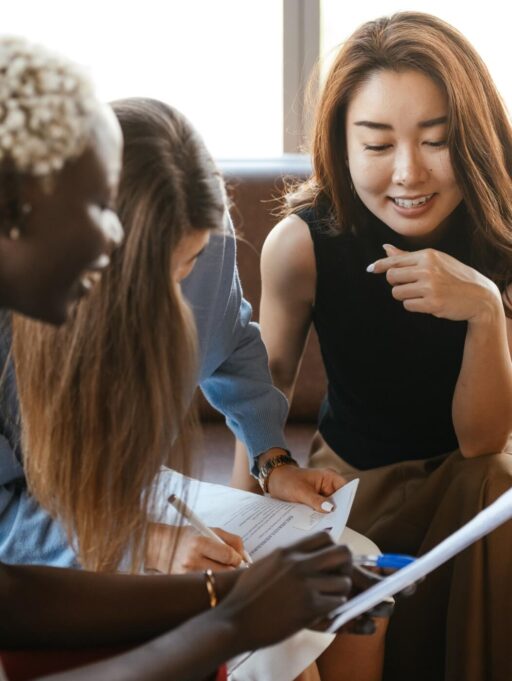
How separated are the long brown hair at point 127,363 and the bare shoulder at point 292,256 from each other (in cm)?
66

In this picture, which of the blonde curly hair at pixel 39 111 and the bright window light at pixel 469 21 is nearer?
→ the blonde curly hair at pixel 39 111

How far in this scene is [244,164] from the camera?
2.41m

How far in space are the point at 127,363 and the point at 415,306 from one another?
63 cm

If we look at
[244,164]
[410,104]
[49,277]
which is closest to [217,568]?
[49,277]

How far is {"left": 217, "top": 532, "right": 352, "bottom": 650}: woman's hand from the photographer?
0.91m

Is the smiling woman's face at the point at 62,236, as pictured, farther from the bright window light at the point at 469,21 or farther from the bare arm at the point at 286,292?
the bright window light at the point at 469,21

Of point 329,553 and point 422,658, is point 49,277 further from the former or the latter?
point 422,658

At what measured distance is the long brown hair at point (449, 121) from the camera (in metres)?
1.65

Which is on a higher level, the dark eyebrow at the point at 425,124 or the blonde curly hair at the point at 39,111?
the blonde curly hair at the point at 39,111

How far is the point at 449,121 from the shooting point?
1633mm

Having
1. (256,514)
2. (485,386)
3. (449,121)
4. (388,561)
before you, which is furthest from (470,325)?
(388,561)

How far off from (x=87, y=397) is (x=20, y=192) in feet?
1.29

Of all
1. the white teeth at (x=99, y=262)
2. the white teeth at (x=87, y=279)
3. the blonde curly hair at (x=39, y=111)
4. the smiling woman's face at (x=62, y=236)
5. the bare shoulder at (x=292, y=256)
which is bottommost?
the bare shoulder at (x=292, y=256)

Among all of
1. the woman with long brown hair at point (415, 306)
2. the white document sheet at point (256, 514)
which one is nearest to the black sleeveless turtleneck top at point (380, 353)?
the woman with long brown hair at point (415, 306)
